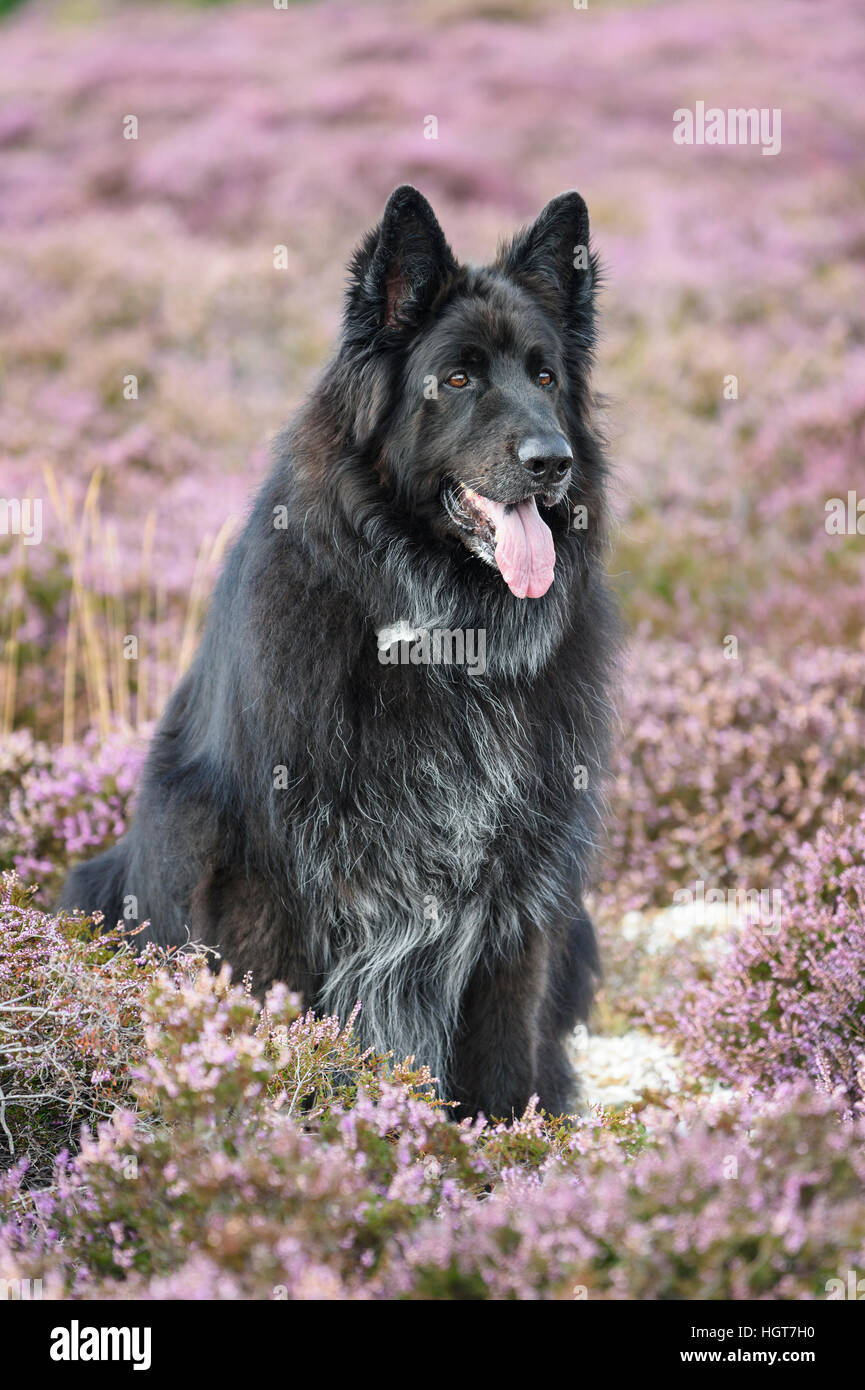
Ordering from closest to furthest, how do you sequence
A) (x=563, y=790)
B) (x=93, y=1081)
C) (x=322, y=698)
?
1. (x=93, y=1081)
2. (x=322, y=698)
3. (x=563, y=790)

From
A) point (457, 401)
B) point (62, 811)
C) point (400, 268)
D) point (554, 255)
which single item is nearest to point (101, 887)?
point (62, 811)

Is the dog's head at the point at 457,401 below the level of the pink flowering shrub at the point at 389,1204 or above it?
above

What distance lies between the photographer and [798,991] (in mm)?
4016

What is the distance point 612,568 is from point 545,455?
5779mm

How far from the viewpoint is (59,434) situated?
33.9ft

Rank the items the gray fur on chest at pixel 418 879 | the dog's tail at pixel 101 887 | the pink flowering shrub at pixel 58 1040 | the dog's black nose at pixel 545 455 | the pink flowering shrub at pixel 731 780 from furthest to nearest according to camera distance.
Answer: the pink flowering shrub at pixel 731 780
the dog's tail at pixel 101 887
the gray fur on chest at pixel 418 879
the dog's black nose at pixel 545 455
the pink flowering shrub at pixel 58 1040

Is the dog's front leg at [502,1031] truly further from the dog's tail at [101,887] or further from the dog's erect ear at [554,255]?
the dog's erect ear at [554,255]

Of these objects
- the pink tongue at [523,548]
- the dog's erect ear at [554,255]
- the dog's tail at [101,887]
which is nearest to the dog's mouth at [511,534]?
the pink tongue at [523,548]

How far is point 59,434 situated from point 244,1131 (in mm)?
8818

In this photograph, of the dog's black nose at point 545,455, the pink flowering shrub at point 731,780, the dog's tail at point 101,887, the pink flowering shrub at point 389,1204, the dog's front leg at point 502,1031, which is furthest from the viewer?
the pink flowering shrub at point 731,780

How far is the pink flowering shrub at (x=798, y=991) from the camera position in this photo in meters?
3.85

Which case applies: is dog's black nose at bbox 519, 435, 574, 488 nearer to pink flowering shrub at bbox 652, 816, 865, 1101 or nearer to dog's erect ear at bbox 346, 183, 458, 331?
dog's erect ear at bbox 346, 183, 458, 331
